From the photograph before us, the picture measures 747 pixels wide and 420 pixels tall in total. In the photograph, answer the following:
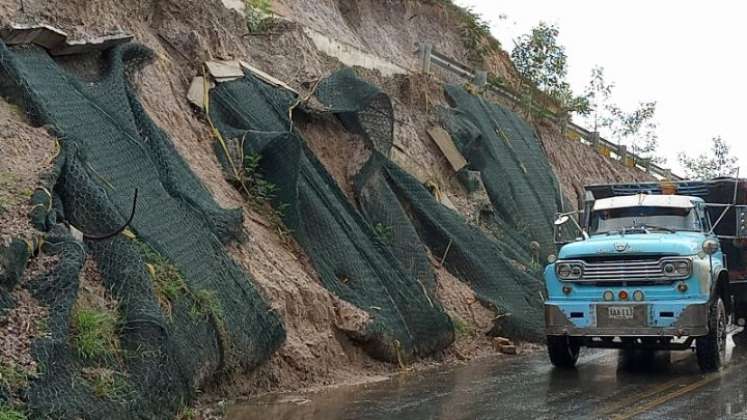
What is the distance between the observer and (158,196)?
410 inches

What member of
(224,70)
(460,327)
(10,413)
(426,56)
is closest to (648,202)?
(460,327)

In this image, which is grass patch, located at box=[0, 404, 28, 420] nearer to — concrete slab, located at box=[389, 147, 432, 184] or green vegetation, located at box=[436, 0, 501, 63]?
concrete slab, located at box=[389, 147, 432, 184]

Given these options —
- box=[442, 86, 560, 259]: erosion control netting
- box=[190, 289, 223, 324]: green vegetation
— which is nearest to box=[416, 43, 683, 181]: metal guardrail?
box=[442, 86, 560, 259]: erosion control netting

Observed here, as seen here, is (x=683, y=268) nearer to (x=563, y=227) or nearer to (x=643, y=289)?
(x=643, y=289)

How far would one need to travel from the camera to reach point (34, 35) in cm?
1097

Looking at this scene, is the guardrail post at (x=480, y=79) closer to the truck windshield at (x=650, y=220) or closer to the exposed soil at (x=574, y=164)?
the exposed soil at (x=574, y=164)

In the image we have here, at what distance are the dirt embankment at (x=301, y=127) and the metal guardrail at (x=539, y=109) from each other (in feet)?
5.67

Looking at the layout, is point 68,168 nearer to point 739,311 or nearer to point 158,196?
point 158,196

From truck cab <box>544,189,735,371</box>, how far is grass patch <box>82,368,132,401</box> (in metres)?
6.05

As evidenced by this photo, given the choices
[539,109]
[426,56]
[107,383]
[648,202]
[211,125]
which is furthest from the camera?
[539,109]

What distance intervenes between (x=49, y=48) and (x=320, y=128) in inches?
214

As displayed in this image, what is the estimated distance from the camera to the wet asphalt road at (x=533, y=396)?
8.92 metres

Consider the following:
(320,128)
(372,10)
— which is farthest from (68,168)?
(372,10)

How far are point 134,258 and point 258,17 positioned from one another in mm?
9764
